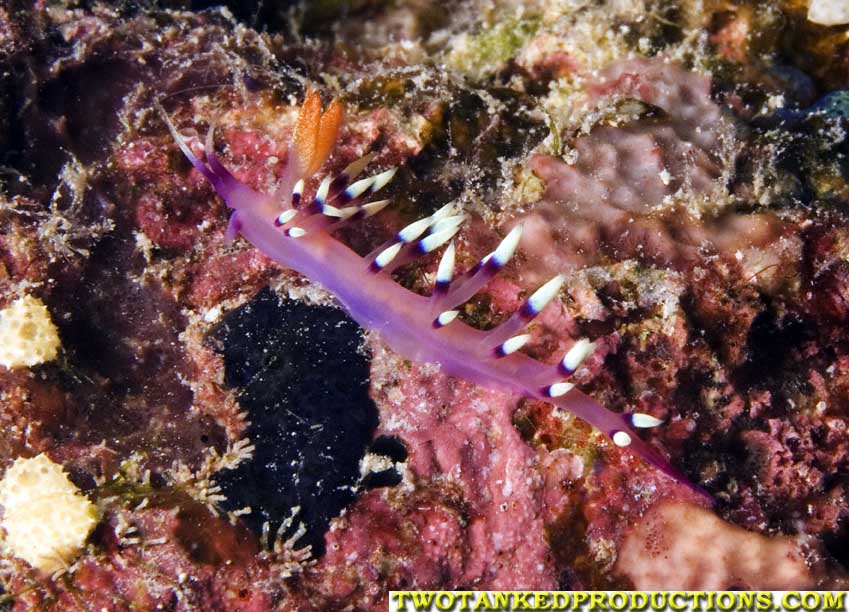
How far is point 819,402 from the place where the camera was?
10.1 ft

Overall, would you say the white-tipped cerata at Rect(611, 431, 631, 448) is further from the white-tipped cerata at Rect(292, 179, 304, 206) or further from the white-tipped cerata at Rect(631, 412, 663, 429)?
the white-tipped cerata at Rect(292, 179, 304, 206)

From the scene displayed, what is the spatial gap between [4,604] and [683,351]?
313 cm

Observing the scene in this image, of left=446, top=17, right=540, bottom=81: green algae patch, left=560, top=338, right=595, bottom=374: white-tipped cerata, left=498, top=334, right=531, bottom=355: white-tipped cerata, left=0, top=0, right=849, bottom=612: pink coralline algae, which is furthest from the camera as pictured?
left=446, top=17, right=540, bottom=81: green algae patch

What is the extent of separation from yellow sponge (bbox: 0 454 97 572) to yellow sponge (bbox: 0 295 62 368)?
467 mm

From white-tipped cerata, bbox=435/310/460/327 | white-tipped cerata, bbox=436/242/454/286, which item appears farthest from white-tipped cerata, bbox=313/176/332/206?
white-tipped cerata, bbox=435/310/460/327

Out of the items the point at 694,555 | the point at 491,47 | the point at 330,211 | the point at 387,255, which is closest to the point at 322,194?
the point at 330,211

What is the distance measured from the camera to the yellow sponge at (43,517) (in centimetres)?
247

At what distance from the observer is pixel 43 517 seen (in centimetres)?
250

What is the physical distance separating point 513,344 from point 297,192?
126 cm

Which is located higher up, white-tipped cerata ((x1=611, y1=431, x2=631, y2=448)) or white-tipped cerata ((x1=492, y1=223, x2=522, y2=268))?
white-tipped cerata ((x1=492, y1=223, x2=522, y2=268))

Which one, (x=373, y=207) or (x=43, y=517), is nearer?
(x=43, y=517)

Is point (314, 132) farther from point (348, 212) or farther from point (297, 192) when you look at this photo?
point (348, 212)

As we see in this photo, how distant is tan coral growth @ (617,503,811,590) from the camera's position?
271cm

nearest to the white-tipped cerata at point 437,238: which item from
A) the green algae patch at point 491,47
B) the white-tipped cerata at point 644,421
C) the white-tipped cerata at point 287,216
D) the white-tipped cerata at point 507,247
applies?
the white-tipped cerata at point 507,247
